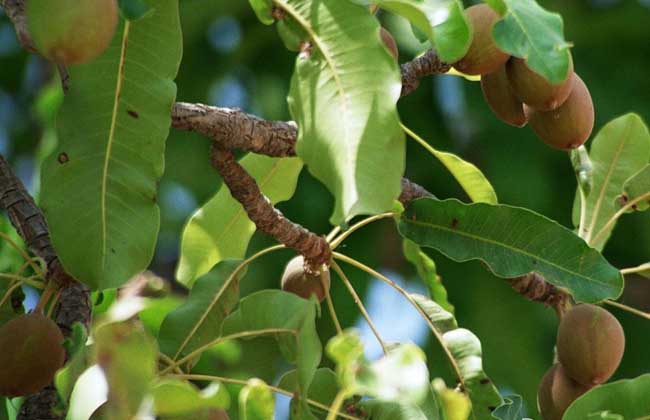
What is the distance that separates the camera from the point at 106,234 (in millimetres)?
1091

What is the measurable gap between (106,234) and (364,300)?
1.65 metres

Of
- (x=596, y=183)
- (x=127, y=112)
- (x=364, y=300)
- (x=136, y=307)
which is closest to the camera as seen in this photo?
(x=136, y=307)

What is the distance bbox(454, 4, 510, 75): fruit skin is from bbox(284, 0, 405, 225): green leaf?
144mm

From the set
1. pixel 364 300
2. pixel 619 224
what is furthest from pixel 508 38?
pixel 619 224

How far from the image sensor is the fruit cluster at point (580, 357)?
1.29m

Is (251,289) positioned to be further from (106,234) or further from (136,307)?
(136,307)

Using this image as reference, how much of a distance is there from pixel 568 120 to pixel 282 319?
1.04ft

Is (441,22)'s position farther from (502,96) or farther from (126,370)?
(126,370)

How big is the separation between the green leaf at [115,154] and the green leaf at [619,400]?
0.37 m

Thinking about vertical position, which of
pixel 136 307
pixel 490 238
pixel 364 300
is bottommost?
pixel 364 300

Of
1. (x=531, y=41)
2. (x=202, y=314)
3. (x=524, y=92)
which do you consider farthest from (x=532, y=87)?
(x=202, y=314)

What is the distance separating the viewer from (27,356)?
1.10 metres

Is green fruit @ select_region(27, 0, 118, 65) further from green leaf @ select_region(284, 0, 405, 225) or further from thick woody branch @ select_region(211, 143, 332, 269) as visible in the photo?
thick woody branch @ select_region(211, 143, 332, 269)

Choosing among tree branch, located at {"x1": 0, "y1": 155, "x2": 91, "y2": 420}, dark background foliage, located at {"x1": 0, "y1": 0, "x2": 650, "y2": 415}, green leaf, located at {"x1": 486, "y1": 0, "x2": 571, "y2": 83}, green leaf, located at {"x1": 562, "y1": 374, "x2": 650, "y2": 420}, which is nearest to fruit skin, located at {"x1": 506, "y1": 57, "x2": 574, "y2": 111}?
green leaf, located at {"x1": 486, "y1": 0, "x2": 571, "y2": 83}
